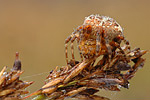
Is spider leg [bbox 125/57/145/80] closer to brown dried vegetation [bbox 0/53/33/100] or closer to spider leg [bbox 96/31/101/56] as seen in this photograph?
spider leg [bbox 96/31/101/56]

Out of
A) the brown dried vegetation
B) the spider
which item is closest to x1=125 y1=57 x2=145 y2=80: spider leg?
the spider

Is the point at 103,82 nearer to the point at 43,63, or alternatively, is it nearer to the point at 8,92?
the point at 8,92

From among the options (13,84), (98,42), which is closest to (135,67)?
(98,42)

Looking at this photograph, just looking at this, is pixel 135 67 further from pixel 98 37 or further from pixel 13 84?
pixel 13 84

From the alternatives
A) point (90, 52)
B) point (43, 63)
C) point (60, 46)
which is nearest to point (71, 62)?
point (90, 52)

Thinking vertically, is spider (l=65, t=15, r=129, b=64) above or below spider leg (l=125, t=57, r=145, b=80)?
above

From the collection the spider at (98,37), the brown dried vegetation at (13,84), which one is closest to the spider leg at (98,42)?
the spider at (98,37)

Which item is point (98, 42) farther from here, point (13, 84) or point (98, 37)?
point (13, 84)

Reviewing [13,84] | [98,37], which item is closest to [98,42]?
[98,37]

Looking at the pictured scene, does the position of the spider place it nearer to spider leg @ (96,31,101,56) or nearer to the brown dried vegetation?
spider leg @ (96,31,101,56)
